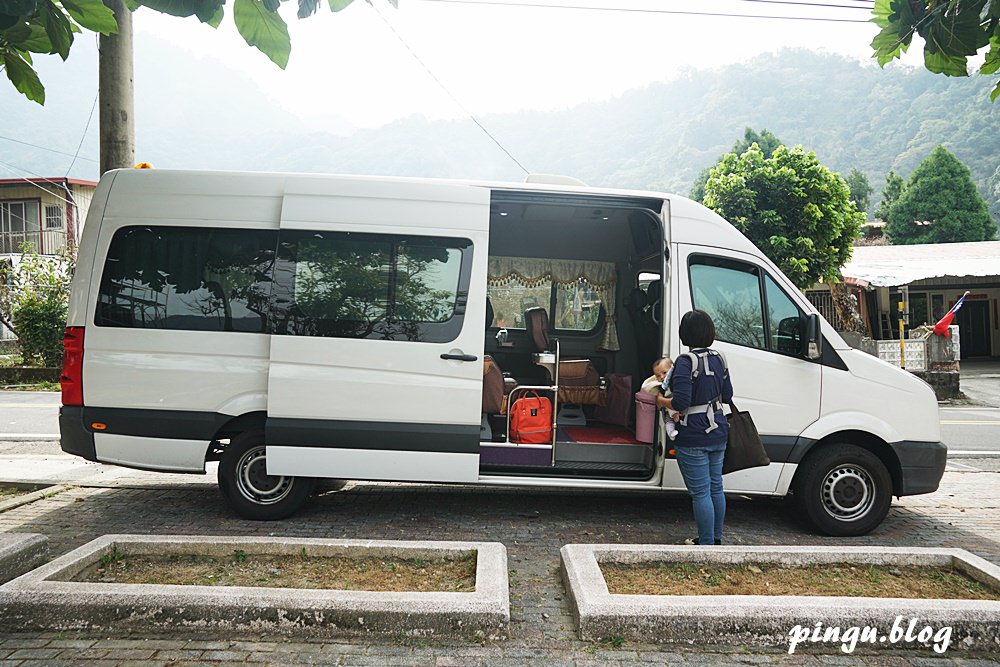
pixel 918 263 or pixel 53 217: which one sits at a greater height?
pixel 53 217

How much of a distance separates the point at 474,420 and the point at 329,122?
186965mm

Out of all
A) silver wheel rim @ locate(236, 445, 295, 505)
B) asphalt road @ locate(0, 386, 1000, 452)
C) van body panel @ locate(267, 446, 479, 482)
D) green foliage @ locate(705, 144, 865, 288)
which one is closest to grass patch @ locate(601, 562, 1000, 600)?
van body panel @ locate(267, 446, 479, 482)

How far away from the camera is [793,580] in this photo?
4270mm

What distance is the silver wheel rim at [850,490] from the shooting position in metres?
5.75

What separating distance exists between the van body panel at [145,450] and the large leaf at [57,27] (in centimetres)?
316

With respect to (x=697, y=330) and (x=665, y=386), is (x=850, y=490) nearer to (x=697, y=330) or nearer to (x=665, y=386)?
(x=665, y=386)

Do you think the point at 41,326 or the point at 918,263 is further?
the point at 918,263

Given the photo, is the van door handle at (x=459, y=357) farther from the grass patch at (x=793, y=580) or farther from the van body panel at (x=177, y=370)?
the grass patch at (x=793, y=580)

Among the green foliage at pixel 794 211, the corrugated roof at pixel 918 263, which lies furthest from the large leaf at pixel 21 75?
the corrugated roof at pixel 918 263

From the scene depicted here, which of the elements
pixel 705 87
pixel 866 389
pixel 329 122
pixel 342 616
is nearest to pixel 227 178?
pixel 342 616

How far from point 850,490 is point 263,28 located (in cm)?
529

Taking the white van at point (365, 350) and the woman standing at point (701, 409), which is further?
the white van at point (365, 350)

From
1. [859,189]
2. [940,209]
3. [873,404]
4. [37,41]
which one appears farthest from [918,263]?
[859,189]

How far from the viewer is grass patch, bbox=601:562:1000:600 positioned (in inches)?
162
